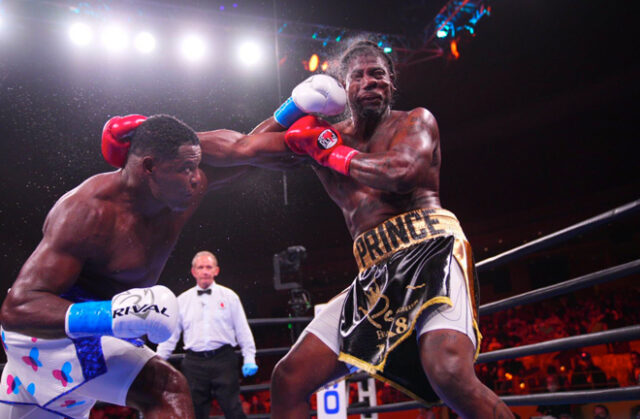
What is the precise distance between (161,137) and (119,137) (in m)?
0.18

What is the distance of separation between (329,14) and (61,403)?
592 cm

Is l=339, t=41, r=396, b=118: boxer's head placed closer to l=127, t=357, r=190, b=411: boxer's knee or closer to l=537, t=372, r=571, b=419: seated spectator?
l=127, t=357, r=190, b=411: boxer's knee

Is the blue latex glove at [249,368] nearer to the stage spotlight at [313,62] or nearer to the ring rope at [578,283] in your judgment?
the ring rope at [578,283]

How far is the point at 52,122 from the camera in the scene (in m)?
7.48

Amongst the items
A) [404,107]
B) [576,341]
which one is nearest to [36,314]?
[576,341]

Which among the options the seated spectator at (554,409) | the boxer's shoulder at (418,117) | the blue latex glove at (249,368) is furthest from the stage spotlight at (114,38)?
the seated spectator at (554,409)

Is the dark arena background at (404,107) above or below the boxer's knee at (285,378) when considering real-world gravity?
above

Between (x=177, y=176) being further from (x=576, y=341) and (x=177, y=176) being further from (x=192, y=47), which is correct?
(x=192, y=47)

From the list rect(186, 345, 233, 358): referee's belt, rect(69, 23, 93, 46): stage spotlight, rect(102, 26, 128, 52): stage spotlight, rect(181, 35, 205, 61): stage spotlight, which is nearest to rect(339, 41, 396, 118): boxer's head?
rect(186, 345, 233, 358): referee's belt

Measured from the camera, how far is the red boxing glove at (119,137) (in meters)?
1.74

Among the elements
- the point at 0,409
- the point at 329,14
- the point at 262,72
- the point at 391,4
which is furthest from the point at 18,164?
the point at 0,409

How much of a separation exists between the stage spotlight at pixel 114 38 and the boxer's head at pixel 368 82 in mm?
4584

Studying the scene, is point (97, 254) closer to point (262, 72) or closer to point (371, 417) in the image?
point (371, 417)

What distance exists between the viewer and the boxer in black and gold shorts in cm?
156
